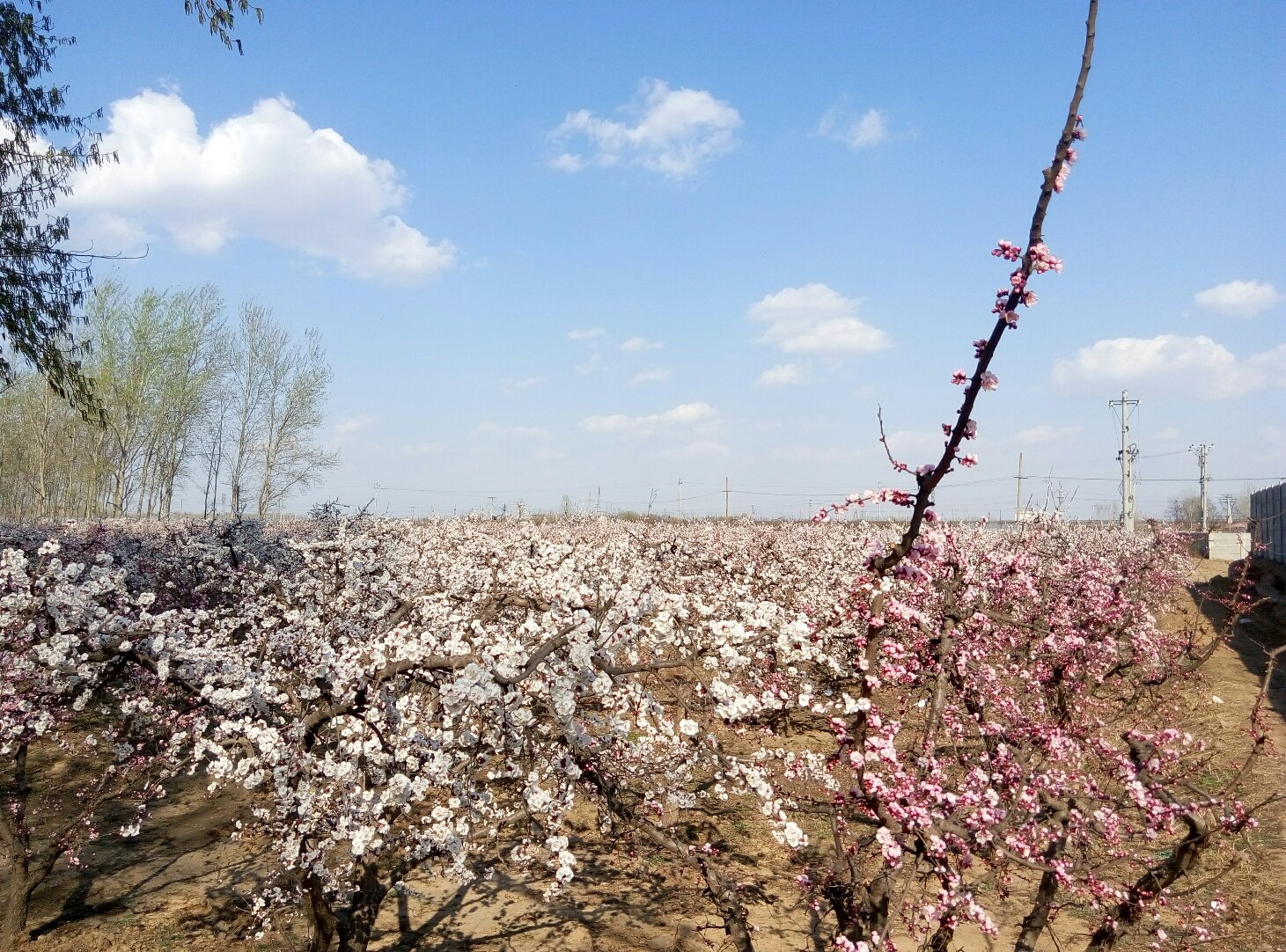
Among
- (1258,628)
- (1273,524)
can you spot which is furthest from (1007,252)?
(1273,524)

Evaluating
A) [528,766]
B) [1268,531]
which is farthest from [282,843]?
[1268,531]

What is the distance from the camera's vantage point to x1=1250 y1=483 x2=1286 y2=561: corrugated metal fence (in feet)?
100.0

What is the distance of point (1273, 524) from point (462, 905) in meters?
38.3

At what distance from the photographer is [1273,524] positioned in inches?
1284

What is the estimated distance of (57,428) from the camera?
4175 centimetres

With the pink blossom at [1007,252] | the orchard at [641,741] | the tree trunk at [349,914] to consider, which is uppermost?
the pink blossom at [1007,252]

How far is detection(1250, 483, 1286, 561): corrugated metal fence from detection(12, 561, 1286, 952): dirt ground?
28.5m

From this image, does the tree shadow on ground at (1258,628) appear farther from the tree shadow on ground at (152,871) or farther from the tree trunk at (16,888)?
the tree trunk at (16,888)

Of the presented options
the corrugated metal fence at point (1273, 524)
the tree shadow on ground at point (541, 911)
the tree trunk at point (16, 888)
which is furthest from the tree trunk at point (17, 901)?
the corrugated metal fence at point (1273, 524)

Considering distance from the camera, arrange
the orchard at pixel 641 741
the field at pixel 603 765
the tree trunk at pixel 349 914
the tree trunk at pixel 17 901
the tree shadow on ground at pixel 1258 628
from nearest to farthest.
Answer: the orchard at pixel 641 741
the field at pixel 603 765
the tree trunk at pixel 349 914
the tree trunk at pixel 17 901
the tree shadow on ground at pixel 1258 628

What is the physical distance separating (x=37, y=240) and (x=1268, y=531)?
138 ft

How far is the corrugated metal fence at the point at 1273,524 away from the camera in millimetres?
30469

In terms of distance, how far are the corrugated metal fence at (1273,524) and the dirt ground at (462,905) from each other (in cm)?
2854

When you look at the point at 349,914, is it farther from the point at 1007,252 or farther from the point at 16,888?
the point at 1007,252
